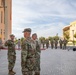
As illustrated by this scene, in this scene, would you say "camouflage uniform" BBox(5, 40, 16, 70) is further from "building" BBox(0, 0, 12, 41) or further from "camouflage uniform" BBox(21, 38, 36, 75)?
"building" BBox(0, 0, 12, 41)

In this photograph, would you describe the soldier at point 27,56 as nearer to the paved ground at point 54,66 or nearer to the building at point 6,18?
the paved ground at point 54,66

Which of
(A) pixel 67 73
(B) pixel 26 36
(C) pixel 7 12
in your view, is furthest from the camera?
(C) pixel 7 12

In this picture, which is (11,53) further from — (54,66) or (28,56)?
(54,66)

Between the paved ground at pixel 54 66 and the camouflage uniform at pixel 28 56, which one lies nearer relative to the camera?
the camouflage uniform at pixel 28 56

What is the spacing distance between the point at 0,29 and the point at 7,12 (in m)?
6.37

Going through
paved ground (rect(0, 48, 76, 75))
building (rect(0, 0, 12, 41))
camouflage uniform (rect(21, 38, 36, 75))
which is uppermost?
building (rect(0, 0, 12, 41))

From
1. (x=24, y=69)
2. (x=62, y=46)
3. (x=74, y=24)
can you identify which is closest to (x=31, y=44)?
(x=24, y=69)

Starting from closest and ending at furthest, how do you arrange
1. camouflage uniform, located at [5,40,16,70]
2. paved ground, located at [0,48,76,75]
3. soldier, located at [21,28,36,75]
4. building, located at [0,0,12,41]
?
1. soldier, located at [21,28,36,75]
2. camouflage uniform, located at [5,40,16,70]
3. paved ground, located at [0,48,76,75]
4. building, located at [0,0,12,41]

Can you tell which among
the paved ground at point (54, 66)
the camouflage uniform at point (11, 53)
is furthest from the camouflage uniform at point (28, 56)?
the paved ground at point (54, 66)

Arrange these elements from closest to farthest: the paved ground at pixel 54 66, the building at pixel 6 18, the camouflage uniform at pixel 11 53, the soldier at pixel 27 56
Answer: the soldier at pixel 27 56 → the camouflage uniform at pixel 11 53 → the paved ground at pixel 54 66 → the building at pixel 6 18

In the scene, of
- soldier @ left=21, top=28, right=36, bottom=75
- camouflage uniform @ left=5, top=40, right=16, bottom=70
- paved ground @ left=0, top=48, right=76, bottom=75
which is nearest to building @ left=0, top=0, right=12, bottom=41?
paved ground @ left=0, top=48, right=76, bottom=75

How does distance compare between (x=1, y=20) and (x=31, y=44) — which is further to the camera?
(x=1, y=20)

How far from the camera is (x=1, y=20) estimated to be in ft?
234

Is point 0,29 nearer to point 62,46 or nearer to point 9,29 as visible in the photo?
point 9,29
